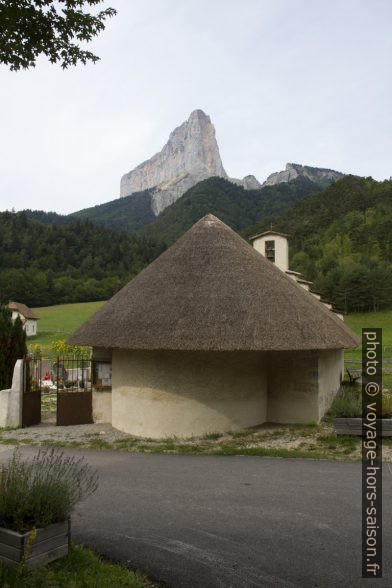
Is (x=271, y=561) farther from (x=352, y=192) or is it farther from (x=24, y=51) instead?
(x=352, y=192)

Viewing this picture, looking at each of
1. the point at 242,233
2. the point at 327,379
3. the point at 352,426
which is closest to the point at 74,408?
the point at 327,379

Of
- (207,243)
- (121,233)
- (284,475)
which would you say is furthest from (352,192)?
(284,475)

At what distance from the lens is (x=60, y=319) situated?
7081cm

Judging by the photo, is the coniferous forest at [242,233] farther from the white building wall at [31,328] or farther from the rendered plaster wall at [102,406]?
the rendered plaster wall at [102,406]

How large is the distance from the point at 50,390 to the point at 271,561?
59.4 ft

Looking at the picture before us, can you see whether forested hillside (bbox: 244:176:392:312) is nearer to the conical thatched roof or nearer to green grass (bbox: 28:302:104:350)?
green grass (bbox: 28:302:104:350)

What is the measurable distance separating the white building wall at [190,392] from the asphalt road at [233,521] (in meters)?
2.20

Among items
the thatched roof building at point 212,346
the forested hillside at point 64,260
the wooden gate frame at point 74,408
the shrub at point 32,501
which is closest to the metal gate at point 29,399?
the wooden gate frame at point 74,408

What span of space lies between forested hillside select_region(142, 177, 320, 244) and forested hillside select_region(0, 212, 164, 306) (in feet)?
31.8

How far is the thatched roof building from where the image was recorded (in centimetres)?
1171

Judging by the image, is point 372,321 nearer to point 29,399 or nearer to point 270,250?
point 270,250

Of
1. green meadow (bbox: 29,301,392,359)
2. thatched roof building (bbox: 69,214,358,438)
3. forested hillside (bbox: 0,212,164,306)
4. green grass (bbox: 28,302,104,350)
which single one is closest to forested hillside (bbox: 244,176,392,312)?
green meadow (bbox: 29,301,392,359)

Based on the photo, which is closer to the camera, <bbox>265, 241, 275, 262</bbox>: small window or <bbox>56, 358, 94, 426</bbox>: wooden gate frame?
<bbox>56, 358, 94, 426</bbox>: wooden gate frame

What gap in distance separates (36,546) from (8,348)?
11.2 m
